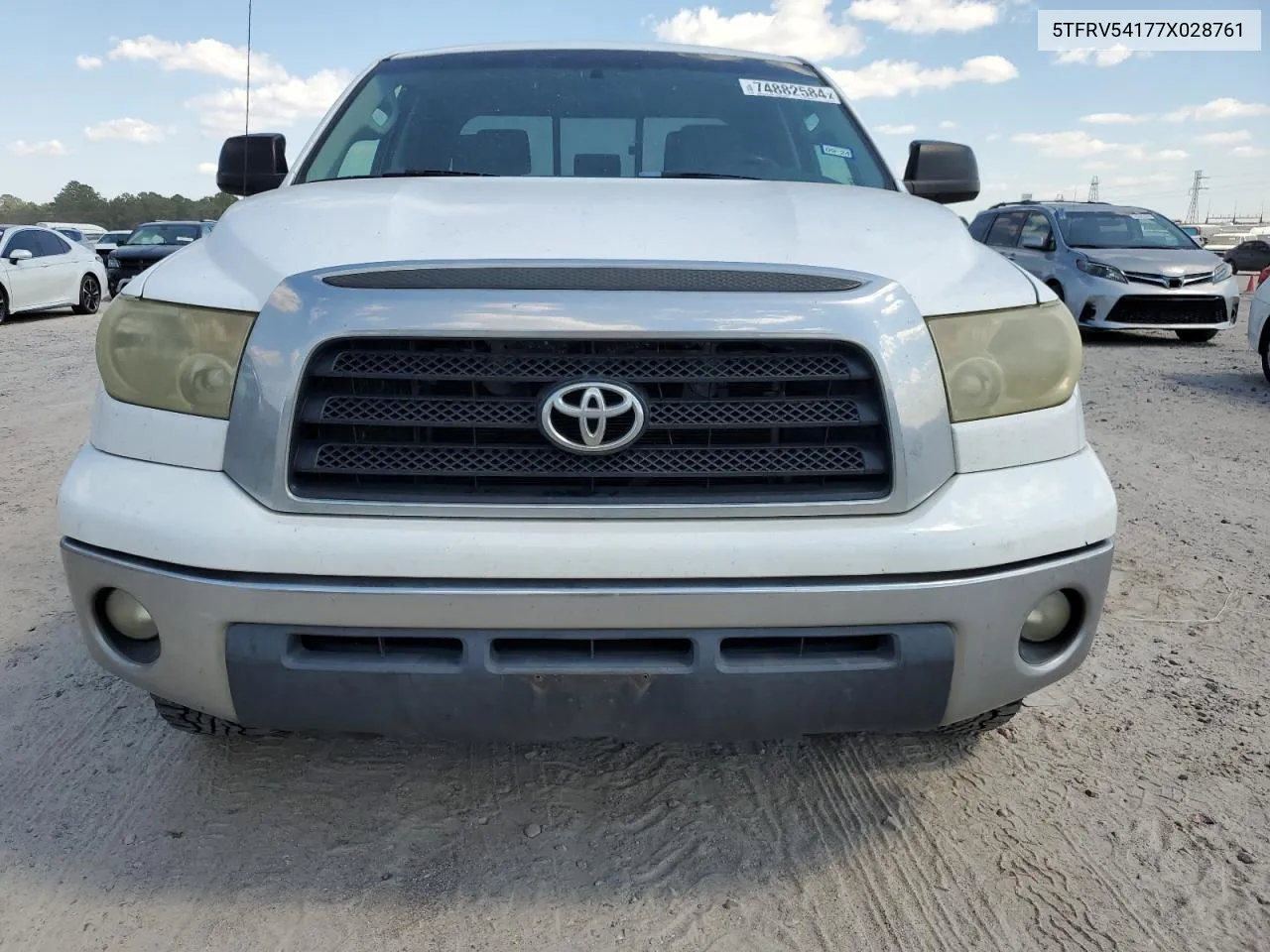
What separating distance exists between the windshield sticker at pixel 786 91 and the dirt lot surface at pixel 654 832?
79.3 inches

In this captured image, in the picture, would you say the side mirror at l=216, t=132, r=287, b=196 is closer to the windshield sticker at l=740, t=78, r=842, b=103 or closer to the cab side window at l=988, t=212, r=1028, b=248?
the windshield sticker at l=740, t=78, r=842, b=103

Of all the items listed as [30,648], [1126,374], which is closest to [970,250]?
[30,648]

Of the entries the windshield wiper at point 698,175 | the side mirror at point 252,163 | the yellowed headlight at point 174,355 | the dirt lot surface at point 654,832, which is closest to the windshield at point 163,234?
the side mirror at point 252,163

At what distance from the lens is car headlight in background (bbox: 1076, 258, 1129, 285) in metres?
11.6

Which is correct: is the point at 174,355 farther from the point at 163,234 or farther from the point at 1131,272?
the point at 163,234

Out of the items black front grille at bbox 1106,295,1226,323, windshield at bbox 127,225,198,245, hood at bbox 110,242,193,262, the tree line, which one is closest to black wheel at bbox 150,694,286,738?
black front grille at bbox 1106,295,1226,323

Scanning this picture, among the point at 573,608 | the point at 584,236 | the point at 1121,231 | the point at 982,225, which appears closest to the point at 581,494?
the point at 573,608

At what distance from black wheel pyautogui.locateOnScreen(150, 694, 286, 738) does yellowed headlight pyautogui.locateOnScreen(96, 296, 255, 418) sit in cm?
72

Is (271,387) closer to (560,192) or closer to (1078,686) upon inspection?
(560,192)

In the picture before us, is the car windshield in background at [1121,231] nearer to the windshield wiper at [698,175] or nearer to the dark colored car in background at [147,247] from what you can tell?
the windshield wiper at [698,175]

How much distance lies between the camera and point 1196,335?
39.8 feet

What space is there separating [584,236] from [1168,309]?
38.1 feet

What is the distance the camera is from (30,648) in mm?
3211

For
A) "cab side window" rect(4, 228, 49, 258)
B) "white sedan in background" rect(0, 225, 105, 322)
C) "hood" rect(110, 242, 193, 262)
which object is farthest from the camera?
"hood" rect(110, 242, 193, 262)
